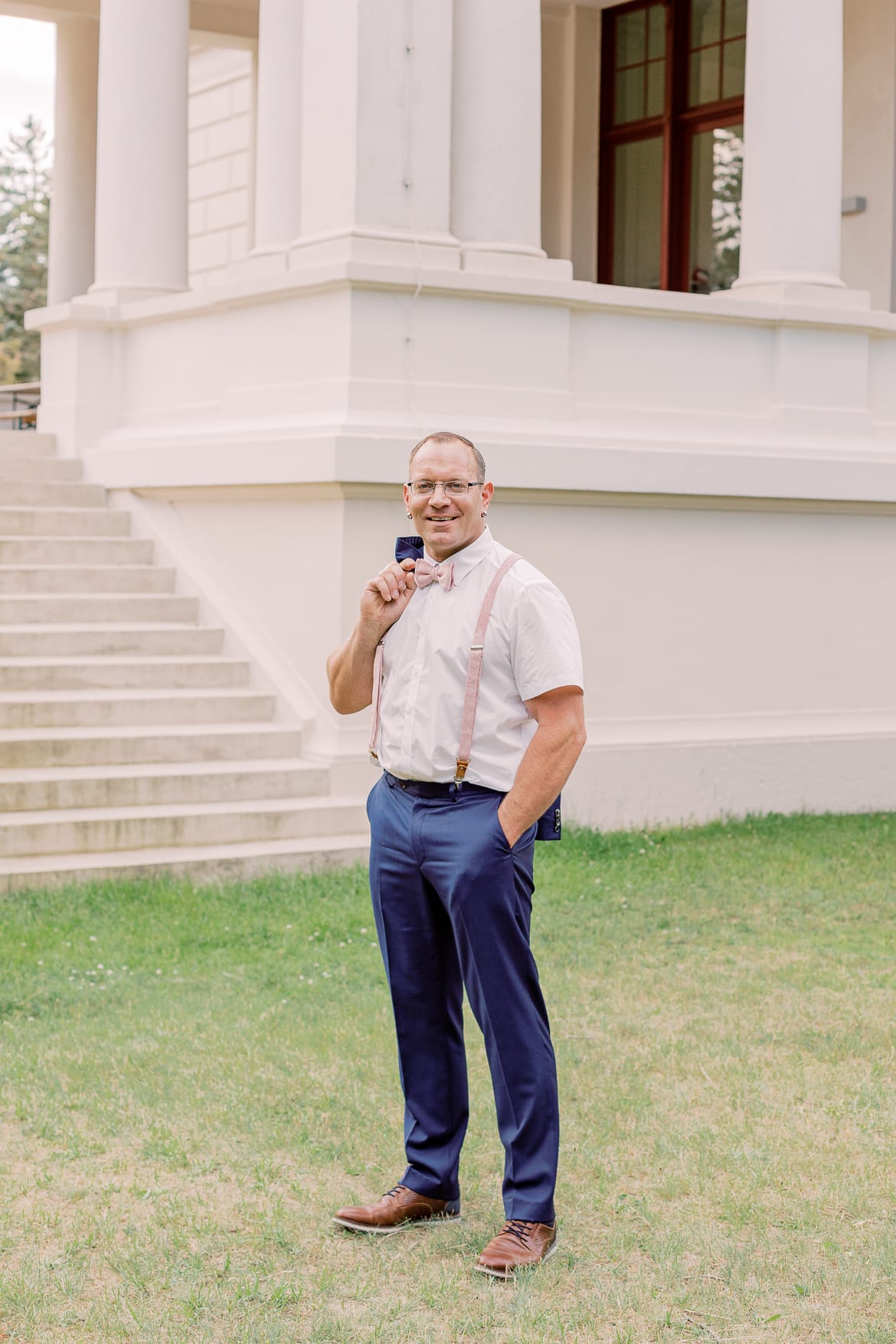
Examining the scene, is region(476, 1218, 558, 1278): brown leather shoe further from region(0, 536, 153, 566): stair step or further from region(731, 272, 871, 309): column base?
region(731, 272, 871, 309): column base

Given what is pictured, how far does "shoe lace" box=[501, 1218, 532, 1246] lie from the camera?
4.23 meters

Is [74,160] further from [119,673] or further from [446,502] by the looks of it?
[446,502]

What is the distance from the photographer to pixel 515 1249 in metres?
4.21

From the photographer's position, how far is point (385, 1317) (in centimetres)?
402

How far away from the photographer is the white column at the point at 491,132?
10.4 m

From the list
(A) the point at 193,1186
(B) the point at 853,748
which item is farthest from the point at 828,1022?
(B) the point at 853,748

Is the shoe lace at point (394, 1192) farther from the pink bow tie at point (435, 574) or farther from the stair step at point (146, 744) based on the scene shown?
the stair step at point (146, 744)

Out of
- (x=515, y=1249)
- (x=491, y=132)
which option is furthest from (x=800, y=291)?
(x=515, y=1249)

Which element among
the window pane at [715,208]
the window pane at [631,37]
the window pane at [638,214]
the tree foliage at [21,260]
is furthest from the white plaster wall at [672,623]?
the tree foliage at [21,260]

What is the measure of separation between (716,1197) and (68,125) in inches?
504

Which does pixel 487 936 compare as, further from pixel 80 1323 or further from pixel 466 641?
pixel 80 1323

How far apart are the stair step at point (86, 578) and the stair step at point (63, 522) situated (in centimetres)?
49

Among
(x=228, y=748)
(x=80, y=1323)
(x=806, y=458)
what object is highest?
(x=806, y=458)

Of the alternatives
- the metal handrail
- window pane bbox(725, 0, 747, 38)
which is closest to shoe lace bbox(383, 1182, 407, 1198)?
window pane bbox(725, 0, 747, 38)
